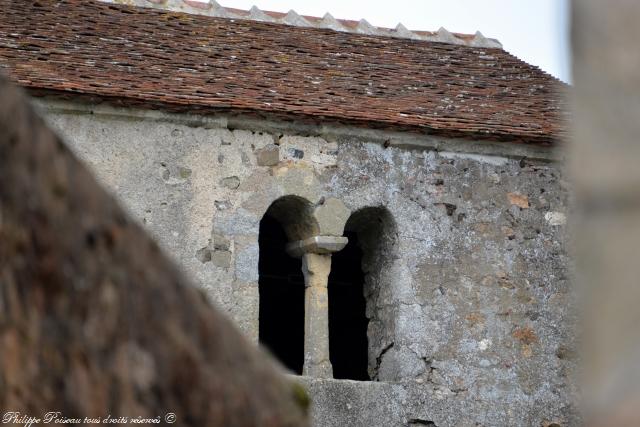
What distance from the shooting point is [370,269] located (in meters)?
8.83

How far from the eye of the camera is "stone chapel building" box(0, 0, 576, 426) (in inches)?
321

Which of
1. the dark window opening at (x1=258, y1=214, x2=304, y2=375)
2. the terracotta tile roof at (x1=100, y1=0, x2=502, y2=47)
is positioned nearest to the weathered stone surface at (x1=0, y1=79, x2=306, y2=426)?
the dark window opening at (x1=258, y1=214, x2=304, y2=375)

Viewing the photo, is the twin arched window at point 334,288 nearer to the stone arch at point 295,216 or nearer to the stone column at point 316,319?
the stone arch at point 295,216

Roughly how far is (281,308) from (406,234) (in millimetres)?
2025

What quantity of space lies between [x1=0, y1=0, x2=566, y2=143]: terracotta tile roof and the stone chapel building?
26 millimetres

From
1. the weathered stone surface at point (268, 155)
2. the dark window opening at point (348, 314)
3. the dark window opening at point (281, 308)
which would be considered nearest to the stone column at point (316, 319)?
the weathered stone surface at point (268, 155)

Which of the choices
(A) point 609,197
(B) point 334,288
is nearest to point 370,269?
(B) point 334,288

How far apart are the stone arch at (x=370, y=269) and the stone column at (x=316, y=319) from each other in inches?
16.2

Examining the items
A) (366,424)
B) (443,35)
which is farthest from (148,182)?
(443,35)

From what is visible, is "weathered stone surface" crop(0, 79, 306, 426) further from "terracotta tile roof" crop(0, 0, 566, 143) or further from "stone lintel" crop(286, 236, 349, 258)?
"stone lintel" crop(286, 236, 349, 258)

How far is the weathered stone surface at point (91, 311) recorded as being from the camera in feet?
6.62

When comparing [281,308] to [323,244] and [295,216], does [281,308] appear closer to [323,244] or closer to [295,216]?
[295,216]

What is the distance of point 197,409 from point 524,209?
23.0ft

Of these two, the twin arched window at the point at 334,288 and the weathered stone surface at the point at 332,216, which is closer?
the weathered stone surface at the point at 332,216
